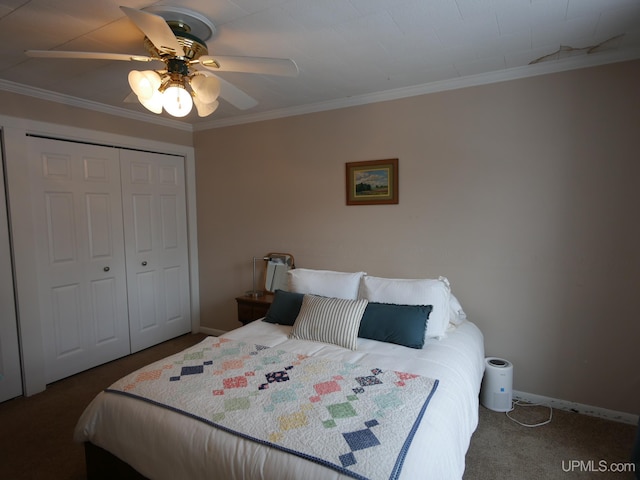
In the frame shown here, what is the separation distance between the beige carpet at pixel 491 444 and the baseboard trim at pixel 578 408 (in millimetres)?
44

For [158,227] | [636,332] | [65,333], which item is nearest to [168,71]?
[158,227]

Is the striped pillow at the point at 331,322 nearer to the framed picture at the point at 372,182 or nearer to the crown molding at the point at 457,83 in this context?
the framed picture at the point at 372,182

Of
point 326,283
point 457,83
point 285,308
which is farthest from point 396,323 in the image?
point 457,83

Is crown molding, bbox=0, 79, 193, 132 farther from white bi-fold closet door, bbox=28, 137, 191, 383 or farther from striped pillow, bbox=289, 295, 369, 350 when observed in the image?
striped pillow, bbox=289, 295, 369, 350

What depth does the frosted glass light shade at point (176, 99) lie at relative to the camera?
169 cm

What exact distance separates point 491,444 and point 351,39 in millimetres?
2544

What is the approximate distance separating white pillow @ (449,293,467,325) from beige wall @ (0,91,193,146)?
320cm

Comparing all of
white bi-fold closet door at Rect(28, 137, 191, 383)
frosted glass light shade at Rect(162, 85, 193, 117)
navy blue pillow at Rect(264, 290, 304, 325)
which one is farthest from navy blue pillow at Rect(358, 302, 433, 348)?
white bi-fold closet door at Rect(28, 137, 191, 383)

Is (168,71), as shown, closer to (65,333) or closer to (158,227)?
(158,227)

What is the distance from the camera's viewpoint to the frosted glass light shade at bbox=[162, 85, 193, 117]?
169 centimetres

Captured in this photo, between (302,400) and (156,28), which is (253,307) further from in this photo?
(156,28)

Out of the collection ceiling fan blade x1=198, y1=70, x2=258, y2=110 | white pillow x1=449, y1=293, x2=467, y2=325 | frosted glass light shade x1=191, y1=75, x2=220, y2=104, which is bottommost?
white pillow x1=449, y1=293, x2=467, y2=325

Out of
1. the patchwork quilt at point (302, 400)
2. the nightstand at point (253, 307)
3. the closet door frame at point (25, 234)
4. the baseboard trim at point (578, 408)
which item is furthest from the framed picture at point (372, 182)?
the closet door frame at point (25, 234)

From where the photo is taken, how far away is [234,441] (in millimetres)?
1340
